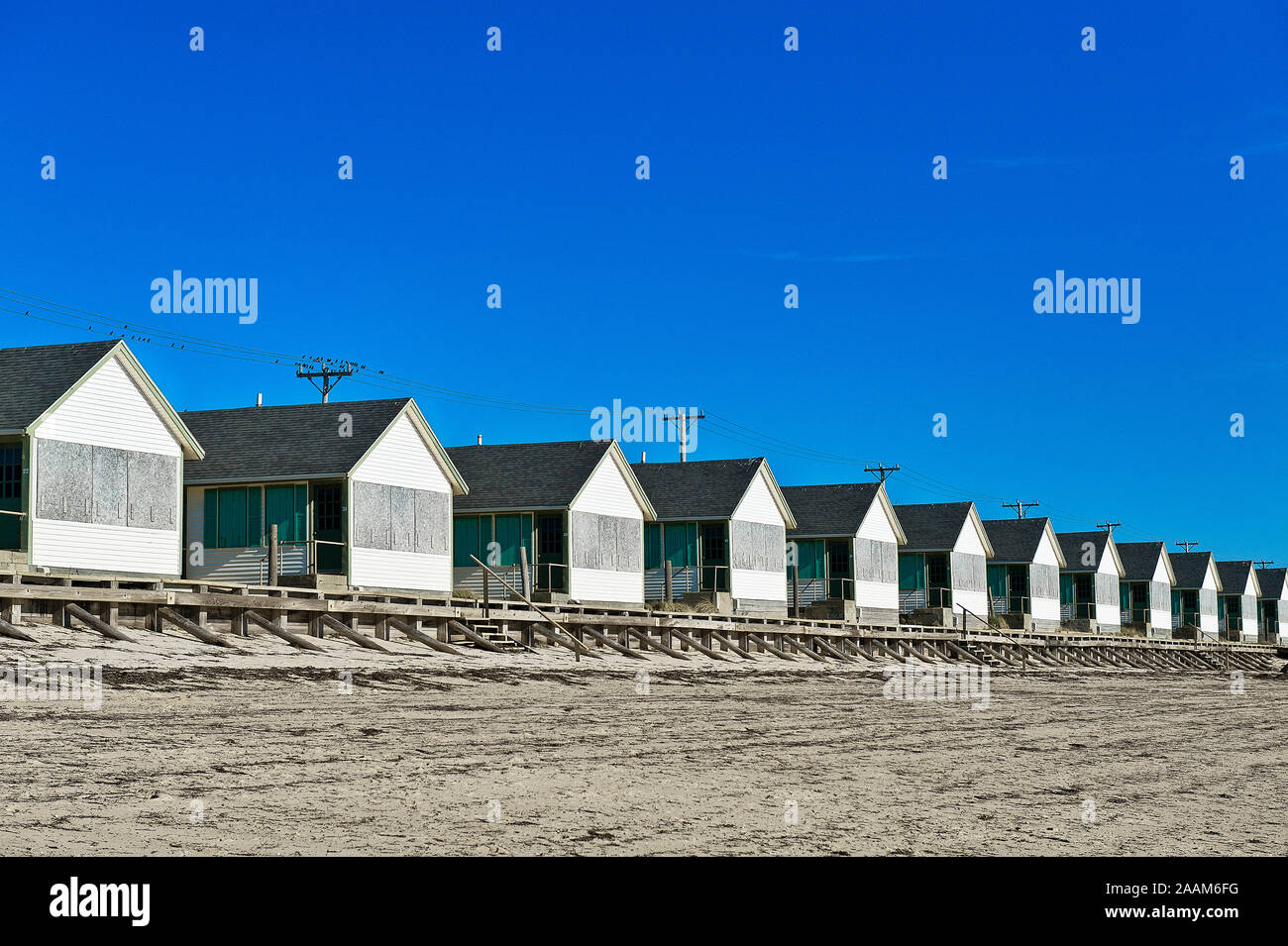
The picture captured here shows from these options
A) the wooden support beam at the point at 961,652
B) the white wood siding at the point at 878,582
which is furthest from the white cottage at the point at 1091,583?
the wooden support beam at the point at 961,652

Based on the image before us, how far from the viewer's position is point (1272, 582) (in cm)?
12188

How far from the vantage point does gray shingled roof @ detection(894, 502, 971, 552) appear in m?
67.5

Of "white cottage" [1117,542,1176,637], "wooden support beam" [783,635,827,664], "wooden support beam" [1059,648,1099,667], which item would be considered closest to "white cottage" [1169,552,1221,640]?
"white cottage" [1117,542,1176,637]

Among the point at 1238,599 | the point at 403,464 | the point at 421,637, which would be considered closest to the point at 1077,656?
the point at 403,464

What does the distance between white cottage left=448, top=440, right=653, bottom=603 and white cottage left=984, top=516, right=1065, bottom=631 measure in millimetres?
32337

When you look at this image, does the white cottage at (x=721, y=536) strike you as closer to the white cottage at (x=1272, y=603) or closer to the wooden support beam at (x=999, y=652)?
the wooden support beam at (x=999, y=652)

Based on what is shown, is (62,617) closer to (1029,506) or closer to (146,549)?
(146,549)

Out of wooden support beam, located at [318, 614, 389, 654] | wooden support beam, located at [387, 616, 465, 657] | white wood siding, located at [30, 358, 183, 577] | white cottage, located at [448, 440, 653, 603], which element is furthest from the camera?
white cottage, located at [448, 440, 653, 603]

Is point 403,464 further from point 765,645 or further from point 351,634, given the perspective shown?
point 351,634

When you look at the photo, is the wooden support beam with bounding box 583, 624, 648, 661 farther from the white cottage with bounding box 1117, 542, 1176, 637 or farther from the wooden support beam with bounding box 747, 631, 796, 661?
the white cottage with bounding box 1117, 542, 1176, 637

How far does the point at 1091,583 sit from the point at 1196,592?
2153cm

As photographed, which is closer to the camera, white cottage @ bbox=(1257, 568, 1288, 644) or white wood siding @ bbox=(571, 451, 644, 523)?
white wood siding @ bbox=(571, 451, 644, 523)

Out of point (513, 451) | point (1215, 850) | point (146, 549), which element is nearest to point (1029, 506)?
point (513, 451)

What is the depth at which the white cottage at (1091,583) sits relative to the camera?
8425cm
